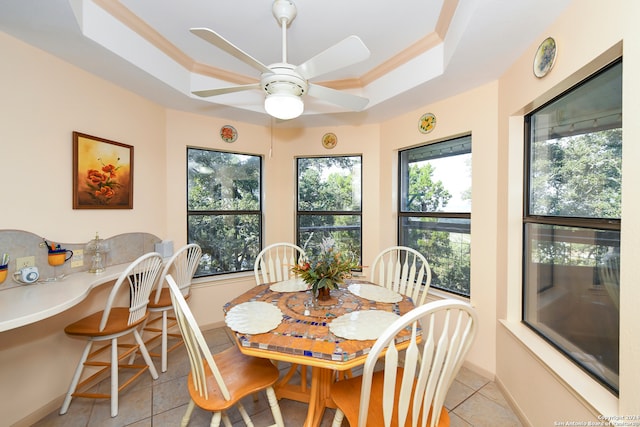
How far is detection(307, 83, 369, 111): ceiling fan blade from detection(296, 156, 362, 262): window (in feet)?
4.31

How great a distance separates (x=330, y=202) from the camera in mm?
3273

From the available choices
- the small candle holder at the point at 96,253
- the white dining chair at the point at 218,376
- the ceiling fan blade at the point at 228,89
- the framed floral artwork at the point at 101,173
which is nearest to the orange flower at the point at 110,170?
the framed floral artwork at the point at 101,173

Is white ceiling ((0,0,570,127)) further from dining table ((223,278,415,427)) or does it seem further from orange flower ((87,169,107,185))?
dining table ((223,278,415,427))

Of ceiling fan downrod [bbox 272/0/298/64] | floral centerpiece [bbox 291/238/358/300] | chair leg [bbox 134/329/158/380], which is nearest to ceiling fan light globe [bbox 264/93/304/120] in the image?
ceiling fan downrod [bbox 272/0/298/64]

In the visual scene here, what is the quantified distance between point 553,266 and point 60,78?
3.52 meters

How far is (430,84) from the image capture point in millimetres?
2080

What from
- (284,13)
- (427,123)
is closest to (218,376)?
(284,13)

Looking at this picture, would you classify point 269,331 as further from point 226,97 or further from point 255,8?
point 226,97

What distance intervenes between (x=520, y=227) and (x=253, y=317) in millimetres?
1915

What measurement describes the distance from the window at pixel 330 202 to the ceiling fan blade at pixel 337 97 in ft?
4.31

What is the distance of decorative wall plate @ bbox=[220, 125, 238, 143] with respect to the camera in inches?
117

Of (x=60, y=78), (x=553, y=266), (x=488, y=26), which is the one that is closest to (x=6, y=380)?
(x=60, y=78)

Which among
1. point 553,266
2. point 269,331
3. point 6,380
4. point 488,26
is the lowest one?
point 6,380

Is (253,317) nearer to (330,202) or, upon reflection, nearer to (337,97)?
(337,97)
